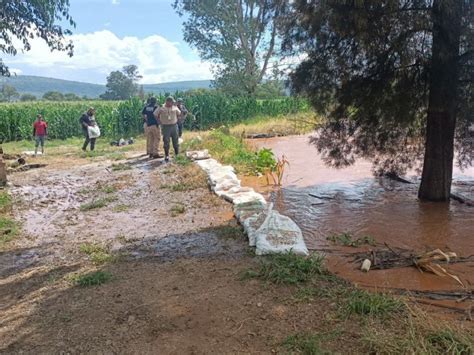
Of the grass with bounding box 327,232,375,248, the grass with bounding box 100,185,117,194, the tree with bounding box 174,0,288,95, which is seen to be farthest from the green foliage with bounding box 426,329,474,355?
the tree with bounding box 174,0,288,95

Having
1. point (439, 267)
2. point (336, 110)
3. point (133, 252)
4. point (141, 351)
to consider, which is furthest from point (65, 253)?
point (336, 110)

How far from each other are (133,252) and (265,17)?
483 cm

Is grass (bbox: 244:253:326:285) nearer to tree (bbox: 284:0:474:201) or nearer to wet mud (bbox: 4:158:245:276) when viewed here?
wet mud (bbox: 4:158:245:276)

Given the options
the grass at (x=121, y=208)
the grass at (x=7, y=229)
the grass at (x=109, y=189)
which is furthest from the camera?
the grass at (x=109, y=189)

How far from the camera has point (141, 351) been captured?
10.4 ft

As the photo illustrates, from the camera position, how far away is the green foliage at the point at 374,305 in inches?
138

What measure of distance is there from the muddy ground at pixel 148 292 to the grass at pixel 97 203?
4cm

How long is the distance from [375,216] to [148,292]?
421cm

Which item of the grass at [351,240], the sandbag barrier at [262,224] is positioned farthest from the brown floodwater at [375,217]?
the sandbag barrier at [262,224]

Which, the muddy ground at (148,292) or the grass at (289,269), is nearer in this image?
the muddy ground at (148,292)

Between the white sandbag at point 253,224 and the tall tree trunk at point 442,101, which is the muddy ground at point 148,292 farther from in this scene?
the tall tree trunk at point 442,101

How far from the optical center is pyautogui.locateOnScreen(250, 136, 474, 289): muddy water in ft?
15.2

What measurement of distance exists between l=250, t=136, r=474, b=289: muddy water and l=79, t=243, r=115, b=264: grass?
2495 millimetres

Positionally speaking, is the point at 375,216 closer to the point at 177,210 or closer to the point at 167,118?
the point at 177,210
